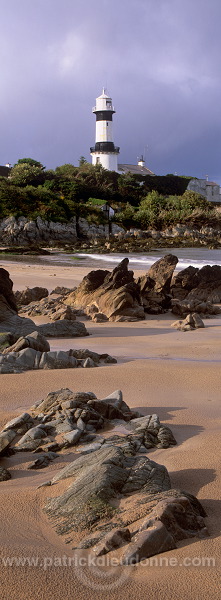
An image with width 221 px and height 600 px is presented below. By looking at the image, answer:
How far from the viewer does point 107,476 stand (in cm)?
315

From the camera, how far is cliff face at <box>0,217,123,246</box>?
4533cm

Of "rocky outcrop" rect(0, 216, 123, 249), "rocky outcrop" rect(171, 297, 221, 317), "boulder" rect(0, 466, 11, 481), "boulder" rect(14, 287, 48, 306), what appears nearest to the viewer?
"boulder" rect(0, 466, 11, 481)

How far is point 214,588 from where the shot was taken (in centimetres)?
233

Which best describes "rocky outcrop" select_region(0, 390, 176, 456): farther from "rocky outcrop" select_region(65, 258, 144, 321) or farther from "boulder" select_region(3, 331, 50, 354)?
"rocky outcrop" select_region(65, 258, 144, 321)

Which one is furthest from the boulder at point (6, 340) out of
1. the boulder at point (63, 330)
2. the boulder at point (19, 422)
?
the boulder at point (19, 422)

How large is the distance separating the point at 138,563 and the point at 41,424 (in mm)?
1940

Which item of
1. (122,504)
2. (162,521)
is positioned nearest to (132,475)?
(122,504)

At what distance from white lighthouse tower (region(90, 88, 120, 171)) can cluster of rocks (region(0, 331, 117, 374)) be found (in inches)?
3342

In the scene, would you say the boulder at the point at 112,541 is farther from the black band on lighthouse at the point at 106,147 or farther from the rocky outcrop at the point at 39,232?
the black band on lighthouse at the point at 106,147

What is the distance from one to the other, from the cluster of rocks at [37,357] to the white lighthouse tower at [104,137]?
279ft

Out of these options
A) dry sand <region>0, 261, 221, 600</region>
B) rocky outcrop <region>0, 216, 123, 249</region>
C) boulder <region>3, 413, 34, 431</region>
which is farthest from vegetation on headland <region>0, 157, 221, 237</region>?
boulder <region>3, 413, 34, 431</region>

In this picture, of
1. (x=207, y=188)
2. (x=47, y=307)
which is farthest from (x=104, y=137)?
(x=47, y=307)

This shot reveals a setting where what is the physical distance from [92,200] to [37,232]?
1558 cm

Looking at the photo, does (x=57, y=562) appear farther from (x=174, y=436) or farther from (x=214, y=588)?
(x=174, y=436)
